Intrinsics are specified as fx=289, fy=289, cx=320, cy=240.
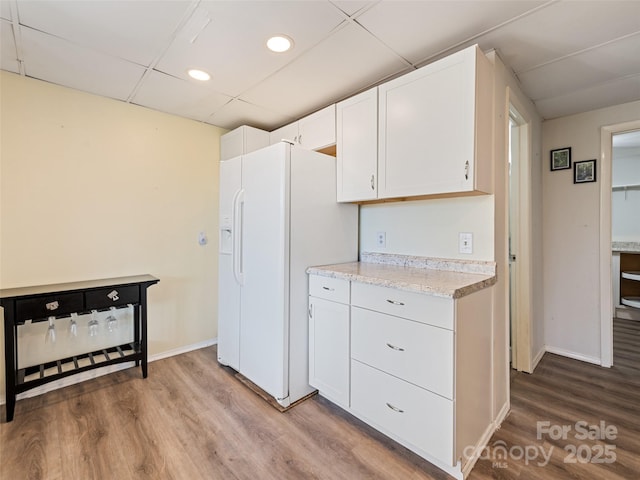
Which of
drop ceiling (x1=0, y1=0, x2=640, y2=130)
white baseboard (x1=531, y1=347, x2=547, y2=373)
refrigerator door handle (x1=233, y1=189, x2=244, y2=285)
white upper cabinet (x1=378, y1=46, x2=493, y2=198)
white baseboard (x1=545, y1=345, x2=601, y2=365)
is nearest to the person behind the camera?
drop ceiling (x1=0, y1=0, x2=640, y2=130)

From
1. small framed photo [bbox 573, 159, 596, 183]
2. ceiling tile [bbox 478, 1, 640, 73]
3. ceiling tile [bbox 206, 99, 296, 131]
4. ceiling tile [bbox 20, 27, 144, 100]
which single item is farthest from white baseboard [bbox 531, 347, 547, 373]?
ceiling tile [bbox 20, 27, 144, 100]

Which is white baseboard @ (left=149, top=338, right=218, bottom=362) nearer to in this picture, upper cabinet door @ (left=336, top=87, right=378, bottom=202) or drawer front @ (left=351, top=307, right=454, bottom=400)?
drawer front @ (left=351, top=307, right=454, bottom=400)

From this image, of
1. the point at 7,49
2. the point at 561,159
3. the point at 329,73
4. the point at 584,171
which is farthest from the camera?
the point at 561,159

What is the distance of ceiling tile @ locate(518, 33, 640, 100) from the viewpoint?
176 centimetres

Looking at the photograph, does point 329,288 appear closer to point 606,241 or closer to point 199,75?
point 199,75

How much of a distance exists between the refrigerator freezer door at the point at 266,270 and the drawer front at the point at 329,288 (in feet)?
0.70

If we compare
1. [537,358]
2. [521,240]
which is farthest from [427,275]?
[537,358]

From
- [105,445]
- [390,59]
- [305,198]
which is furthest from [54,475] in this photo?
[390,59]

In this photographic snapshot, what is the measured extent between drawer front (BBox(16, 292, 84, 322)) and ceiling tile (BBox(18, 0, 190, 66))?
1.65 m

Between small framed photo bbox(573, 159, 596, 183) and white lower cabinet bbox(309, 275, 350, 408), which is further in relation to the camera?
small framed photo bbox(573, 159, 596, 183)

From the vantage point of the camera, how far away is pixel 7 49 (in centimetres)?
180

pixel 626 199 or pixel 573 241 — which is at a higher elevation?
pixel 626 199

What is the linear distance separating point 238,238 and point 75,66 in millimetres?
1608

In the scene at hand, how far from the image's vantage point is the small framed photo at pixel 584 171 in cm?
265
